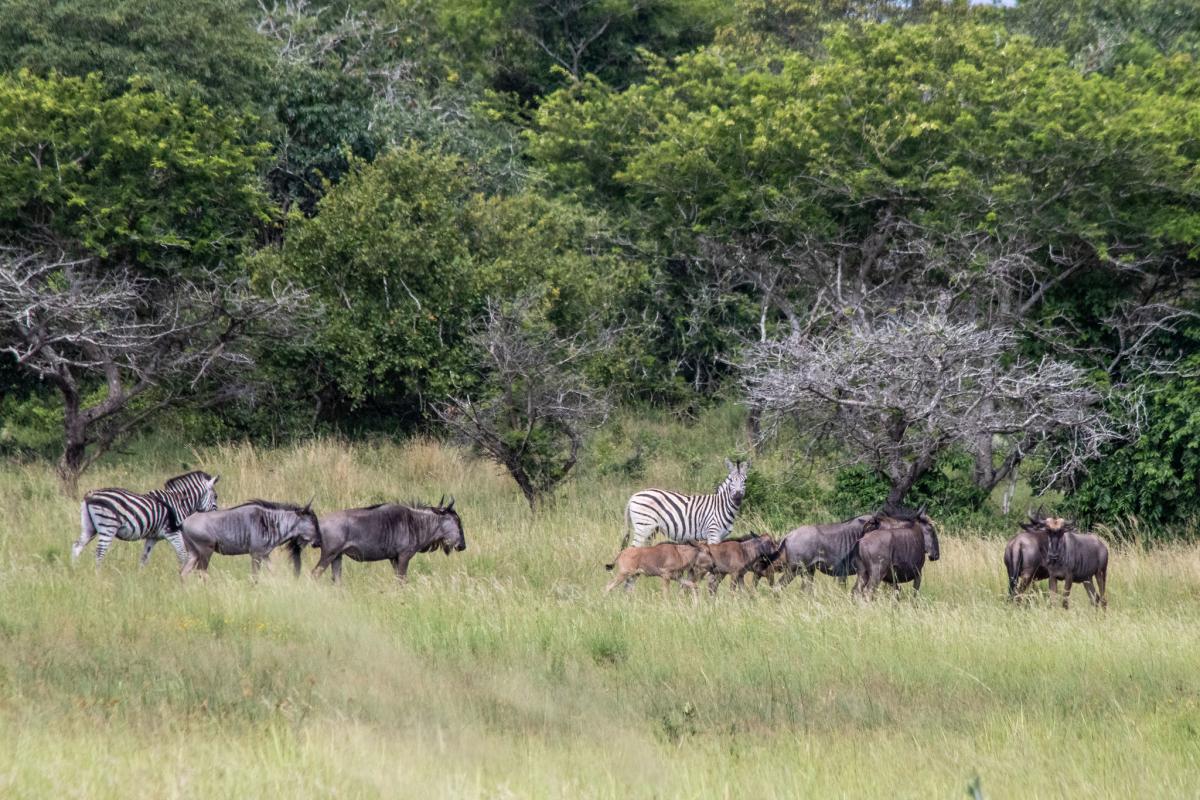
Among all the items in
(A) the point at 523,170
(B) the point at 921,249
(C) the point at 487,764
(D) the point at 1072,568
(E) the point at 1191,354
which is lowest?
(C) the point at 487,764

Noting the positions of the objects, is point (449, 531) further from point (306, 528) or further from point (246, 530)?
point (246, 530)

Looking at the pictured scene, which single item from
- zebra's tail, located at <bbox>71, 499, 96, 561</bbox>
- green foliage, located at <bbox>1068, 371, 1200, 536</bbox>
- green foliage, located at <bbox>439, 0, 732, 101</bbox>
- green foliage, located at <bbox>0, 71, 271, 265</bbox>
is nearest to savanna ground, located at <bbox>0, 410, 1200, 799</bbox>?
zebra's tail, located at <bbox>71, 499, 96, 561</bbox>

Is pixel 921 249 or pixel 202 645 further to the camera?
pixel 921 249

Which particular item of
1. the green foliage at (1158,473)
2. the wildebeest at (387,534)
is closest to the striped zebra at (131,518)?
the wildebeest at (387,534)

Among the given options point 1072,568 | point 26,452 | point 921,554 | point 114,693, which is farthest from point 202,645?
point 26,452

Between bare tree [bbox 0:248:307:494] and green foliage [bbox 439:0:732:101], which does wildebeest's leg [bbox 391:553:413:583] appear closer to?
bare tree [bbox 0:248:307:494]

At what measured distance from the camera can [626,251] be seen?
102 feet

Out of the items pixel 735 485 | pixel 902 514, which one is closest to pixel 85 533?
pixel 735 485

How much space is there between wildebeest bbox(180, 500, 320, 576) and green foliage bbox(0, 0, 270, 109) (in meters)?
12.6

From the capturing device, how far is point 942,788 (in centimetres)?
830

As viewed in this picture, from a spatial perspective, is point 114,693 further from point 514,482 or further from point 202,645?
point 514,482

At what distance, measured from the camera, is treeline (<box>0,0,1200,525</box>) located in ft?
65.7

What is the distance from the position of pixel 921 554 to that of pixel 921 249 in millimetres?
9518

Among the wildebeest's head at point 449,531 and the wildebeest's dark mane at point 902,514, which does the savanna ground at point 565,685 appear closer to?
the wildebeest's head at point 449,531
